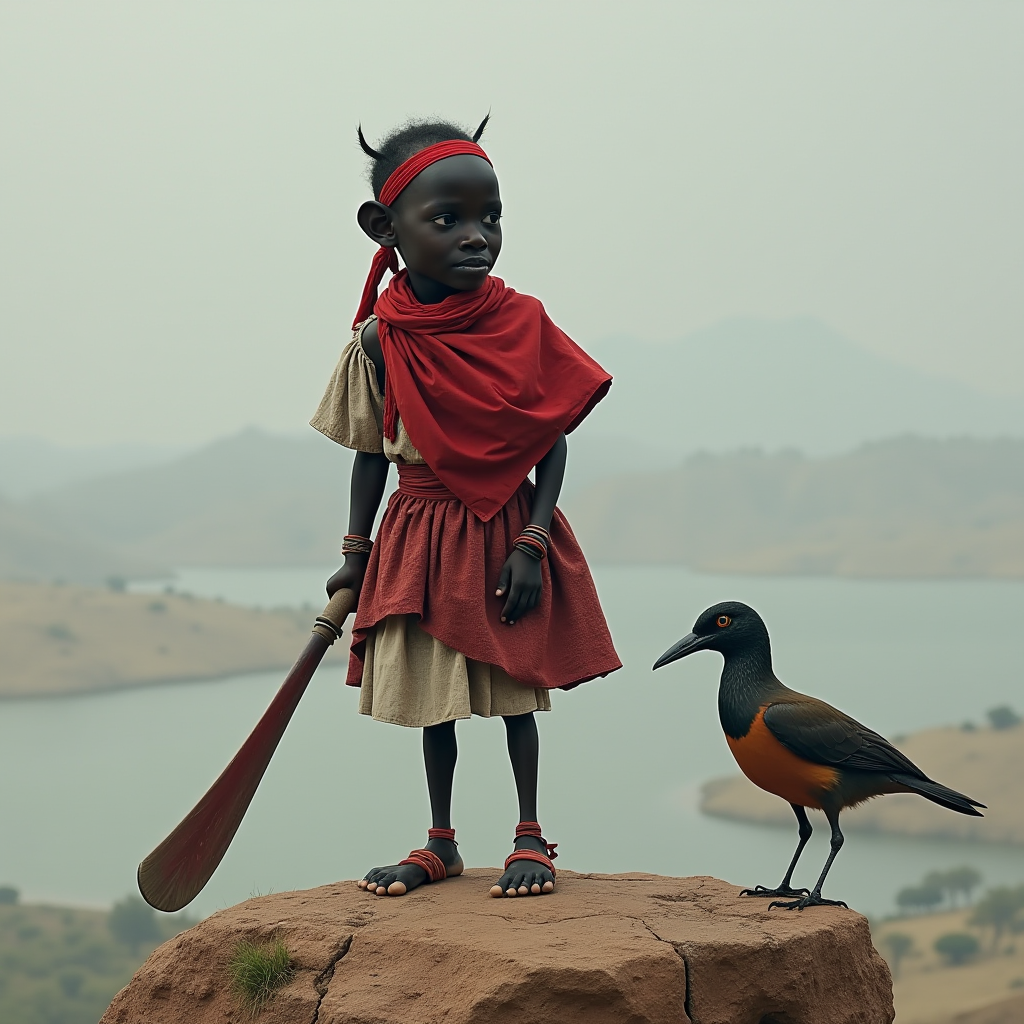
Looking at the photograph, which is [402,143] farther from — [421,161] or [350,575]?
[350,575]

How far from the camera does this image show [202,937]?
12.9ft

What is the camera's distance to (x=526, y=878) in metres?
3.90

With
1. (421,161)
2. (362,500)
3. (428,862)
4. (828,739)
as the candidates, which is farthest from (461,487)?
(828,739)

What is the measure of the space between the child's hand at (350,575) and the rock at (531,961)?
890mm

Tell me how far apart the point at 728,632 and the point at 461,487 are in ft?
2.84

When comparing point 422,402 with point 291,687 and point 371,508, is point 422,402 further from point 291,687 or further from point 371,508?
point 291,687

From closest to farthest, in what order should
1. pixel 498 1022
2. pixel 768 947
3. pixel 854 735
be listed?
1. pixel 498 1022
2. pixel 768 947
3. pixel 854 735

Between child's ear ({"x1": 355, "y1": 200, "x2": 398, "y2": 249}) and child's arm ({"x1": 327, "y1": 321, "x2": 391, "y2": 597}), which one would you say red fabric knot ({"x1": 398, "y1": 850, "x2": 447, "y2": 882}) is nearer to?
child's arm ({"x1": 327, "y1": 321, "x2": 391, "y2": 597})

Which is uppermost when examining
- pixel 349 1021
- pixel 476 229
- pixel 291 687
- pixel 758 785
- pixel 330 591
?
pixel 476 229

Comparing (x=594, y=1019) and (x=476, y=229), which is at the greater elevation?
(x=476, y=229)

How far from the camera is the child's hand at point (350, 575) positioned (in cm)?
413

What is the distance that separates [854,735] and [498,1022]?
1.25 m

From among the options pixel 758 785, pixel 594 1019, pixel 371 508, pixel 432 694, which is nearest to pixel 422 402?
pixel 371 508

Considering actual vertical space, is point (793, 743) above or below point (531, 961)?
above
